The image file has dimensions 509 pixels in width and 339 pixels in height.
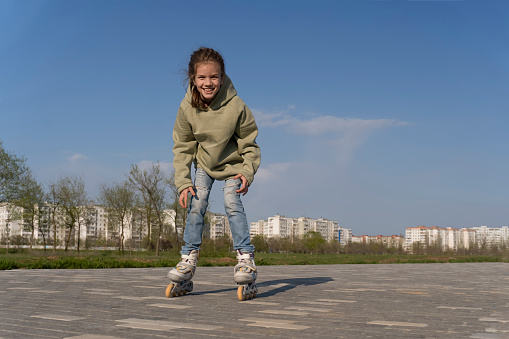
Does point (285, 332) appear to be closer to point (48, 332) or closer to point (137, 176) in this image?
point (48, 332)

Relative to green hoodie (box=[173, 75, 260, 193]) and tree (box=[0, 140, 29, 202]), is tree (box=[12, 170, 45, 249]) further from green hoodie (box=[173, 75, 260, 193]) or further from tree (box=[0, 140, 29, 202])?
green hoodie (box=[173, 75, 260, 193])

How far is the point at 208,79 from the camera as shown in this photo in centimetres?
444

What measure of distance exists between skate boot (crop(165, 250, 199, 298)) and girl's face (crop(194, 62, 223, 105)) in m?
1.60

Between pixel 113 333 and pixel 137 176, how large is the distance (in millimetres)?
35045

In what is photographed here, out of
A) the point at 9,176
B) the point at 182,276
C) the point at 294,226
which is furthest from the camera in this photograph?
the point at 294,226

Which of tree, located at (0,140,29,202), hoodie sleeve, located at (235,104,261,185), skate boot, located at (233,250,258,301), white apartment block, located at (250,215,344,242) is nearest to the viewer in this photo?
skate boot, located at (233,250,258,301)

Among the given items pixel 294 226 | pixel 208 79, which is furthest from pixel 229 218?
pixel 294 226

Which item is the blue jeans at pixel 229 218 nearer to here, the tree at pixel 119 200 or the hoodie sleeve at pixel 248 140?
the hoodie sleeve at pixel 248 140

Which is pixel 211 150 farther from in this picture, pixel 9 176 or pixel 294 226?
pixel 294 226

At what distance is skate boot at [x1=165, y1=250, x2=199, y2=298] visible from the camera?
13.7ft

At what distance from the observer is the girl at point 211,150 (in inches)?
173

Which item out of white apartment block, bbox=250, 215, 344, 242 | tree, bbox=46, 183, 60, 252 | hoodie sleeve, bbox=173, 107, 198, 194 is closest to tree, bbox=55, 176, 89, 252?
tree, bbox=46, 183, 60, 252

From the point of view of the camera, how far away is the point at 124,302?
3717 millimetres

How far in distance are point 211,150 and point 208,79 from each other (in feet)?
2.34
